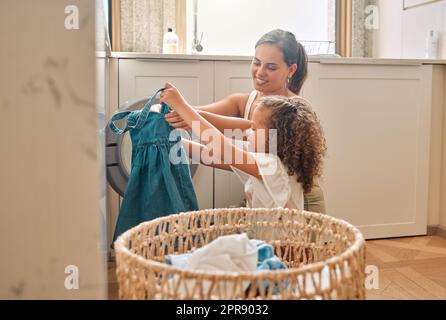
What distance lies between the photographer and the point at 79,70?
75cm

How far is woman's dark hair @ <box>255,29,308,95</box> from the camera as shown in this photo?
2.05 metres

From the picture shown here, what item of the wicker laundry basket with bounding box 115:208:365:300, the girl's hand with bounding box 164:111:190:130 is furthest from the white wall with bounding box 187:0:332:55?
the wicker laundry basket with bounding box 115:208:365:300

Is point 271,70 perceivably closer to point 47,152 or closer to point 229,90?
point 229,90

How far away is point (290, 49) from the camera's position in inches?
81.0

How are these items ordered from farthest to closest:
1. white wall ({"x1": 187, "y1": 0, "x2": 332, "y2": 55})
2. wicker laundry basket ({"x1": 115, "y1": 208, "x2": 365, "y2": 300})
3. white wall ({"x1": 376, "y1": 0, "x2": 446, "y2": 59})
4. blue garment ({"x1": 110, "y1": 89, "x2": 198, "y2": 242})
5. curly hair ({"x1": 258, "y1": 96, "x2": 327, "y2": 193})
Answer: white wall ({"x1": 187, "y1": 0, "x2": 332, "y2": 55}), white wall ({"x1": 376, "y1": 0, "x2": 446, "y2": 59}), curly hair ({"x1": 258, "y1": 96, "x2": 327, "y2": 193}), blue garment ({"x1": 110, "y1": 89, "x2": 198, "y2": 242}), wicker laundry basket ({"x1": 115, "y1": 208, "x2": 365, "y2": 300})

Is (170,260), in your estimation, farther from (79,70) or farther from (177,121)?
(177,121)

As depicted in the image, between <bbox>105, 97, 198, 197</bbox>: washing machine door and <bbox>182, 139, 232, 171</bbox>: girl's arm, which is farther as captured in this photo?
<bbox>105, 97, 198, 197</bbox>: washing machine door

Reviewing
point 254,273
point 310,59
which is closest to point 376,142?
point 310,59

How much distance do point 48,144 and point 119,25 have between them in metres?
1.98

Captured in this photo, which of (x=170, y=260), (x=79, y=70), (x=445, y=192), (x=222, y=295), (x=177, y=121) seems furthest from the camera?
(x=445, y=192)

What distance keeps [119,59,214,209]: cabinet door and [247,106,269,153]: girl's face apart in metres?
0.55

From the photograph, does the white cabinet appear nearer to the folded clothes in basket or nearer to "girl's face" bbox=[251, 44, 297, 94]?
"girl's face" bbox=[251, 44, 297, 94]

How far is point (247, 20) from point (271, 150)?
58.7 inches
